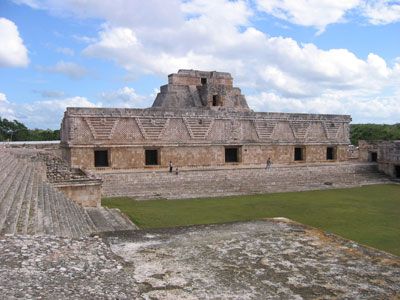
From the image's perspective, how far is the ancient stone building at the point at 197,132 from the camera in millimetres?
22219

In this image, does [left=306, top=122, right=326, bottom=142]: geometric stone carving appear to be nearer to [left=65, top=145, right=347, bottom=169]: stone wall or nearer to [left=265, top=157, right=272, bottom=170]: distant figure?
[left=65, top=145, right=347, bottom=169]: stone wall

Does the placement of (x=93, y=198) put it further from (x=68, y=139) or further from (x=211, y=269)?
(x=211, y=269)

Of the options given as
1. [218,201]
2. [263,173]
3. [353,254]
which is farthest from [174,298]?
[263,173]

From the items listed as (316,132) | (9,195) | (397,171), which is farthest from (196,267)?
(397,171)

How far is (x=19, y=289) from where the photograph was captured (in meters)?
3.26

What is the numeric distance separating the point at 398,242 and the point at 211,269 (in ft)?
28.1

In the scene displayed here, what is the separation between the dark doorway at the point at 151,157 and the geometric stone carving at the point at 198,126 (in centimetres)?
234

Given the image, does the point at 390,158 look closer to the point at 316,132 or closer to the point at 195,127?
the point at 316,132

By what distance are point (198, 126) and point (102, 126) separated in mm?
5630

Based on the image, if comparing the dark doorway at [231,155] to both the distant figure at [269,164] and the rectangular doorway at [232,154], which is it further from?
the distant figure at [269,164]

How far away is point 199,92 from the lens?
27703 mm

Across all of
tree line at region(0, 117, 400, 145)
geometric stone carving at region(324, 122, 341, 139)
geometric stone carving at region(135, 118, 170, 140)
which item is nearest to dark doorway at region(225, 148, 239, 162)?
geometric stone carving at region(135, 118, 170, 140)

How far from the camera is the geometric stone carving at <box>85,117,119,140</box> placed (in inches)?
869

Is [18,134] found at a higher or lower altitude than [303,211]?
higher
